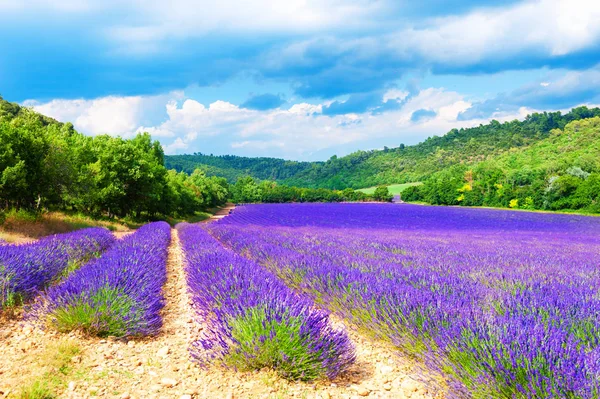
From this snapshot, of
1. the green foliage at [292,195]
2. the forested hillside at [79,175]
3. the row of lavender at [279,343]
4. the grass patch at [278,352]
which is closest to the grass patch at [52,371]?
the row of lavender at [279,343]

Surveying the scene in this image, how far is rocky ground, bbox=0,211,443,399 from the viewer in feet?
8.59

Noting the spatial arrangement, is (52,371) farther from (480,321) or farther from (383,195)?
(383,195)

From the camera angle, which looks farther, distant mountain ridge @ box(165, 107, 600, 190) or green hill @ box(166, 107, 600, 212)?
distant mountain ridge @ box(165, 107, 600, 190)

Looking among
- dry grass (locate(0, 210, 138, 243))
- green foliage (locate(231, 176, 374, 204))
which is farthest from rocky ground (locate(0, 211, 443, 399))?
green foliage (locate(231, 176, 374, 204))

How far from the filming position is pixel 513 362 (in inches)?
87.1

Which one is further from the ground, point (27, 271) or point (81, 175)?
point (81, 175)

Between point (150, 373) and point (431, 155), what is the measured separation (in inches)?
4729

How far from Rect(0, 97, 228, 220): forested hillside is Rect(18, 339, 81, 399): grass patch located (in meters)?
12.7

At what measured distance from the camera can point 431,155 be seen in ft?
377

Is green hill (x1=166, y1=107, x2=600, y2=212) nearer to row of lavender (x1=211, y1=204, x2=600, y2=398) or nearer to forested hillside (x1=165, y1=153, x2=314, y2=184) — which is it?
forested hillside (x1=165, y1=153, x2=314, y2=184)

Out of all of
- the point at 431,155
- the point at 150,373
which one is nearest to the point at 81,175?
the point at 150,373

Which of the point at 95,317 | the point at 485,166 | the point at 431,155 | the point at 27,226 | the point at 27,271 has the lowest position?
the point at 27,226

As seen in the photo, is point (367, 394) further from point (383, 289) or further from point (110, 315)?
point (110, 315)

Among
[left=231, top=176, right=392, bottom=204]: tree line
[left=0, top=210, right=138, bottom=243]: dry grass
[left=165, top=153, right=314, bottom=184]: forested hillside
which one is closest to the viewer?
[left=0, top=210, right=138, bottom=243]: dry grass
